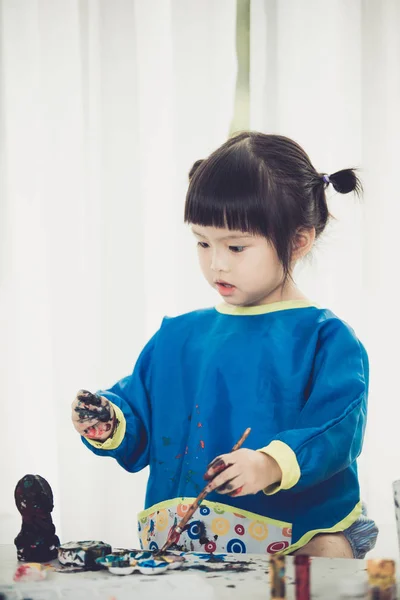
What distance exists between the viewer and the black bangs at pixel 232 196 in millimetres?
852

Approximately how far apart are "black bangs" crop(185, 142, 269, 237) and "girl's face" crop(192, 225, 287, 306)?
0.04ft

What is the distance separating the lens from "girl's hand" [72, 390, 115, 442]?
0.84m

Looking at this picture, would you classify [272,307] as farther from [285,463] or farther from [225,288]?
[285,463]

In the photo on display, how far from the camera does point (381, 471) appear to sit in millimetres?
1324

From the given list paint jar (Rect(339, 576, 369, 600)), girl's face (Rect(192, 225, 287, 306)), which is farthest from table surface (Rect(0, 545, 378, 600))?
girl's face (Rect(192, 225, 287, 306))

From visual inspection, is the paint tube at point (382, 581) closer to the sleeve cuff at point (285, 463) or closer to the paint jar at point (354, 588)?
the paint jar at point (354, 588)

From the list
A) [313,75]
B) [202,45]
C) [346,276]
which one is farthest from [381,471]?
[202,45]

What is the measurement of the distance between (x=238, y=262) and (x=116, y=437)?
246mm

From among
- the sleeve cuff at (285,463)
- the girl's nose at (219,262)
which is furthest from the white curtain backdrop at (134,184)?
the sleeve cuff at (285,463)

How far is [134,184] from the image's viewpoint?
1359mm

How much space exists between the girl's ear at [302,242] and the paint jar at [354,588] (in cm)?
41

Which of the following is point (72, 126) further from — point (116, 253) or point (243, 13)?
point (243, 13)

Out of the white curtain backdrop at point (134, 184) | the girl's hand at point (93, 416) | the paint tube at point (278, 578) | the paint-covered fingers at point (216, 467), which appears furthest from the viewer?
the white curtain backdrop at point (134, 184)

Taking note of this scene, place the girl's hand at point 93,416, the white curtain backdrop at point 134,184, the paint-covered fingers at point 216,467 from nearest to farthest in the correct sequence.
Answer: the paint-covered fingers at point 216,467, the girl's hand at point 93,416, the white curtain backdrop at point 134,184
